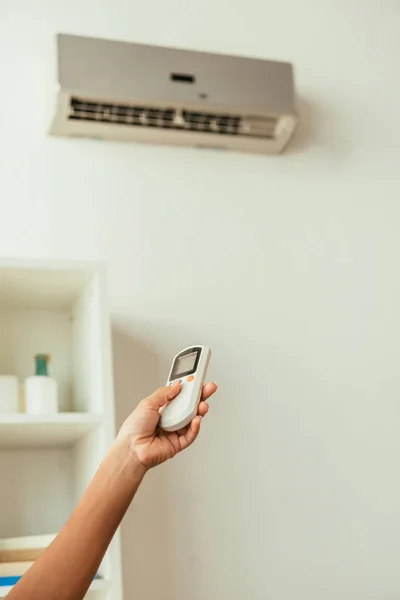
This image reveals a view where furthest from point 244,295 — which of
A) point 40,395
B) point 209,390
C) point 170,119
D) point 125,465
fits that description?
point 125,465

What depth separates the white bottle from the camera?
165 cm

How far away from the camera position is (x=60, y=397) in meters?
1.91

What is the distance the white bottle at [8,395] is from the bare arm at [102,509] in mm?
476

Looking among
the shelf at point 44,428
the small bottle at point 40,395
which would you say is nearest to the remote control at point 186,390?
the shelf at point 44,428

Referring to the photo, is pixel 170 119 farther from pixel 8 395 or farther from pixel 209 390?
pixel 209 390

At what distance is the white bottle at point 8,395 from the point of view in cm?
165

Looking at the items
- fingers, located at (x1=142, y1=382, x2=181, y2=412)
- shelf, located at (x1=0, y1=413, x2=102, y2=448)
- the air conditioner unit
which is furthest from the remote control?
the air conditioner unit

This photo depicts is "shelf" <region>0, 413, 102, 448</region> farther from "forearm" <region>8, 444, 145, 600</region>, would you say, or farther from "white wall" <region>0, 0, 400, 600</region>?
"forearm" <region>8, 444, 145, 600</region>

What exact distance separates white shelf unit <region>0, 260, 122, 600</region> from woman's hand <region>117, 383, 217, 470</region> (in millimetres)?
349

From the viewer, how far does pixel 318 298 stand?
86.2 inches

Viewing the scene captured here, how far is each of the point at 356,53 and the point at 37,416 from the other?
5.02ft

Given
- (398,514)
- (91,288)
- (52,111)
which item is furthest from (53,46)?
(398,514)

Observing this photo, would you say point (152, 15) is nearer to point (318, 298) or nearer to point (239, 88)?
point (239, 88)

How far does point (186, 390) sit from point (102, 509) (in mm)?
242
